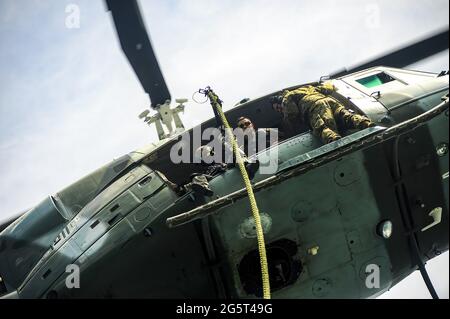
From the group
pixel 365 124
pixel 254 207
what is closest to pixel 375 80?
pixel 365 124

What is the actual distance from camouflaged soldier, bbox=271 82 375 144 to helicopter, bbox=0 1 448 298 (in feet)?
0.74

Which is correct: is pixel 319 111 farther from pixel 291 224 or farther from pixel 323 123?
Answer: pixel 291 224

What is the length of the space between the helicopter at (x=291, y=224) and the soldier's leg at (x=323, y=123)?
17 cm

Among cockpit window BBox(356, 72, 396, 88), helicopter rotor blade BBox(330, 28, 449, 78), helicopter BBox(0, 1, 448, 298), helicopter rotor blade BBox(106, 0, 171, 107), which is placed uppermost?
helicopter rotor blade BBox(106, 0, 171, 107)

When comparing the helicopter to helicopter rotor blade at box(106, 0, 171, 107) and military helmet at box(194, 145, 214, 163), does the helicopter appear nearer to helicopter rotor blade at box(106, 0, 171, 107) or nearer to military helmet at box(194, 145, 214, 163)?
helicopter rotor blade at box(106, 0, 171, 107)

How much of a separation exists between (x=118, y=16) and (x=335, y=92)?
3431mm

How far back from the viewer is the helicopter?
460 cm

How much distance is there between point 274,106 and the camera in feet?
20.8

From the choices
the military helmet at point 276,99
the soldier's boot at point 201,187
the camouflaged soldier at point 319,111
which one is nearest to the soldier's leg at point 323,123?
the camouflaged soldier at point 319,111

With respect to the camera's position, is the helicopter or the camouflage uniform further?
the camouflage uniform

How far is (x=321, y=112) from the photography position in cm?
543

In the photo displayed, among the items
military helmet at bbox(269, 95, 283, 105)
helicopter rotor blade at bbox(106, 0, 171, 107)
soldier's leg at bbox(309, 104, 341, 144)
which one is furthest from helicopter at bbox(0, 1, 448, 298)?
military helmet at bbox(269, 95, 283, 105)

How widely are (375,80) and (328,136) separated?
89.3 inches

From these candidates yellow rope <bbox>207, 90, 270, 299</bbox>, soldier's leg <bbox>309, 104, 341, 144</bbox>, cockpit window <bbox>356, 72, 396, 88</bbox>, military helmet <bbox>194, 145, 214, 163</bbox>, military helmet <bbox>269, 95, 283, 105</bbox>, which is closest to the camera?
yellow rope <bbox>207, 90, 270, 299</bbox>
